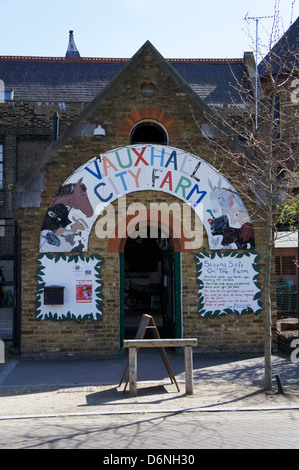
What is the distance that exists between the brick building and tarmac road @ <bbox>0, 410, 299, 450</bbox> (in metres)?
4.07

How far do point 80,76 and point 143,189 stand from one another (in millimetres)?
15261

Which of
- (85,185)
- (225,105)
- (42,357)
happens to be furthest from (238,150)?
(225,105)

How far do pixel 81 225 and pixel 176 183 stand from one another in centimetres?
243

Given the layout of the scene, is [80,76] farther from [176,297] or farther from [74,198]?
[176,297]

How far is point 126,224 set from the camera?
1094cm

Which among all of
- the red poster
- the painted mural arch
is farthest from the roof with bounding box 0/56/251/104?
the red poster

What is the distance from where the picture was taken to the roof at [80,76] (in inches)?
904

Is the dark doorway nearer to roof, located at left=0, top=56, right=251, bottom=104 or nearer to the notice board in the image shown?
roof, located at left=0, top=56, right=251, bottom=104

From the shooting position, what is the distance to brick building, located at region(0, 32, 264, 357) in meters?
10.6

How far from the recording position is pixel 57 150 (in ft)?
Answer: 35.7

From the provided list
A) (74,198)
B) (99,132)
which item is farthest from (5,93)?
(74,198)

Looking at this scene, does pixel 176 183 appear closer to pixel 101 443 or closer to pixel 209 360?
pixel 209 360

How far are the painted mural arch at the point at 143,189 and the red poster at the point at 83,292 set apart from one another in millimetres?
795

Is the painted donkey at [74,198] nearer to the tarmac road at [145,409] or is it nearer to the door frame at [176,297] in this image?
the door frame at [176,297]
